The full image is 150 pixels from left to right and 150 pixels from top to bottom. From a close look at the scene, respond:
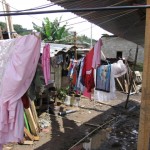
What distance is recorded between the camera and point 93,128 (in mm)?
8859

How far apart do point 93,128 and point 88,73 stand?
3186 mm

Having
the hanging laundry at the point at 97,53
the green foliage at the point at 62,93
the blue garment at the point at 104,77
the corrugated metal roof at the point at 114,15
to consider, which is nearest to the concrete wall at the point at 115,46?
the green foliage at the point at 62,93

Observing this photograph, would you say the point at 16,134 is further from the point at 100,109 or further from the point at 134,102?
the point at 134,102

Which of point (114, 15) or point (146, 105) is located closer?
point (146, 105)

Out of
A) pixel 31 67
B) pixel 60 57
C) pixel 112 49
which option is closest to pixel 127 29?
pixel 31 67

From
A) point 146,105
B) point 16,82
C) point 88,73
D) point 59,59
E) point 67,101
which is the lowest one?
point 67,101

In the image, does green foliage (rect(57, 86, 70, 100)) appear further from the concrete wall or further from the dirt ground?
the concrete wall

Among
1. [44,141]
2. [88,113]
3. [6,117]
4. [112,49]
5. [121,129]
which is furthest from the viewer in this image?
[112,49]

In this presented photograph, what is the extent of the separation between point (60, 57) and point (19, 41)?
10120 millimetres

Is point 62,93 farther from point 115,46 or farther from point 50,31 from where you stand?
point 115,46

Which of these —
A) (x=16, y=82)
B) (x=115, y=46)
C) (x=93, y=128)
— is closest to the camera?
(x=16, y=82)

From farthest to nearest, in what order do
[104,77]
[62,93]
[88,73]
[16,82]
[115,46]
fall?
[115,46] → [62,93] → [104,77] → [88,73] → [16,82]

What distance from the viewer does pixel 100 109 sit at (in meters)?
11.7

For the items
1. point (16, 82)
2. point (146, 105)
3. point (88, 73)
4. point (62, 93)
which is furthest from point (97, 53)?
point (62, 93)
